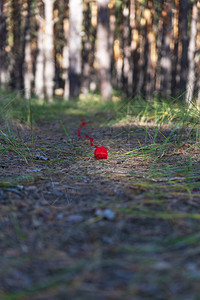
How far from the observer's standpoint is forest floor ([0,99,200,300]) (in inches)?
42.2

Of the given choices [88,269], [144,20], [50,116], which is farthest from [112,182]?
[144,20]

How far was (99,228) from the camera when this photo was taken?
1469mm

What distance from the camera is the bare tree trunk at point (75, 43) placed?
9883 mm

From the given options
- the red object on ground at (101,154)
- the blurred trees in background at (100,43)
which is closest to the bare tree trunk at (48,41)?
the blurred trees in background at (100,43)

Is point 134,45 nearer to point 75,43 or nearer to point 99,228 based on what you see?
point 75,43

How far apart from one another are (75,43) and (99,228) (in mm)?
9764

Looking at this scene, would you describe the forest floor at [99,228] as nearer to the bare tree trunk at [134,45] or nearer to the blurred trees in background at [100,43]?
the blurred trees in background at [100,43]

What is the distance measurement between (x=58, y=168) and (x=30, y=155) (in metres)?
0.42

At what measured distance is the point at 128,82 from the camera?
1505cm

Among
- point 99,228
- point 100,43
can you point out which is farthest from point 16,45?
point 99,228

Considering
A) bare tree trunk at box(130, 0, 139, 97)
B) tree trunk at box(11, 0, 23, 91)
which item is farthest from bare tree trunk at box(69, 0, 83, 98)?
bare tree trunk at box(130, 0, 139, 97)

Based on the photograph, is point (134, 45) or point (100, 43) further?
point (134, 45)

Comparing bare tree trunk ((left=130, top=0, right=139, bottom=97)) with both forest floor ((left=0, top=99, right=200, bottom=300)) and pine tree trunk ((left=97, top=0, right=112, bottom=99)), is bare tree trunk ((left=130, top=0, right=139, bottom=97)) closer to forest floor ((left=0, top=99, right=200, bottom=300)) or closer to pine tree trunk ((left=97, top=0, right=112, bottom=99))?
pine tree trunk ((left=97, top=0, right=112, bottom=99))

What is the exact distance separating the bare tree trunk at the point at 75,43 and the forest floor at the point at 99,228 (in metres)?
8.37
